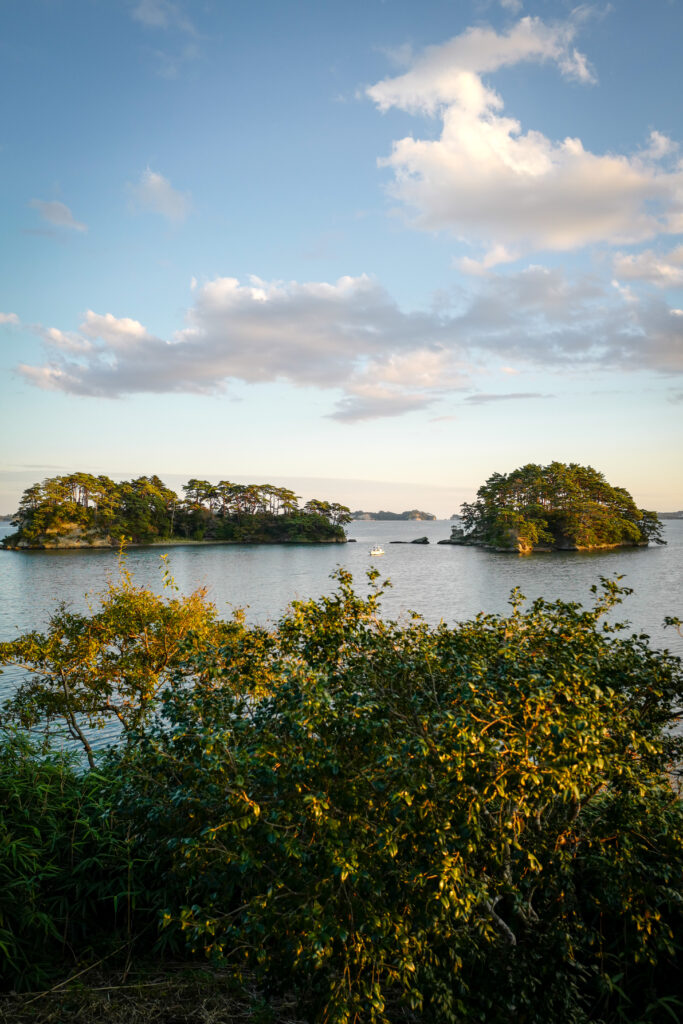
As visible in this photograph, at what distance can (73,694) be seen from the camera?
10039 millimetres

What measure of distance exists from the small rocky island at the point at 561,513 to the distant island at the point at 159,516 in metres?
37.3

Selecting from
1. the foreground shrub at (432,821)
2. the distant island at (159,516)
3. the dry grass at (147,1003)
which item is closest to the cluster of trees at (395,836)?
the foreground shrub at (432,821)

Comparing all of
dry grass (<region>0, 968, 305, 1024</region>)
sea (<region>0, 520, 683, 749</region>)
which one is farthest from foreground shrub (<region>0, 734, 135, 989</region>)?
sea (<region>0, 520, 683, 749</region>)

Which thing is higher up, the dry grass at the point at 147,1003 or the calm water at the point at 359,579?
the dry grass at the point at 147,1003

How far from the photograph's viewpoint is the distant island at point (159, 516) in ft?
313

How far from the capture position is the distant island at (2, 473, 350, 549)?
95312mm

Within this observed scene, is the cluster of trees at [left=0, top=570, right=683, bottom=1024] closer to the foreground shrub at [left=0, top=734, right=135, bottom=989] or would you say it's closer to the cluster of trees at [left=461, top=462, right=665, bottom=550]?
the foreground shrub at [left=0, top=734, right=135, bottom=989]

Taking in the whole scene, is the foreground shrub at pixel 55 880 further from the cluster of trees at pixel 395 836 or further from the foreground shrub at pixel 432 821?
the foreground shrub at pixel 432 821

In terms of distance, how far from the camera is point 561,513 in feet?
309

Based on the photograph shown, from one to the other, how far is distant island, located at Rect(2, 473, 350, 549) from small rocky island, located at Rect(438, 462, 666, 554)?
3730cm

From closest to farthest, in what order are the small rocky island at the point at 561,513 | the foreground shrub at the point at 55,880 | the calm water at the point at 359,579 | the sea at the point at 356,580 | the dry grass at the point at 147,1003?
the dry grass at the point at 147,1003 → the foreground shrub at the point at 55,880 → the sea at the point at 356,580 → the calm water at the point at 359,579 → the small rocky island at the point at 561,513

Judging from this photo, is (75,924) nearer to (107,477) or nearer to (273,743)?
(273,743)

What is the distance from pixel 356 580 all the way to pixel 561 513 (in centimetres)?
5087

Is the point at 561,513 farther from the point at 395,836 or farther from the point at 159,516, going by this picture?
the point at 395,836
